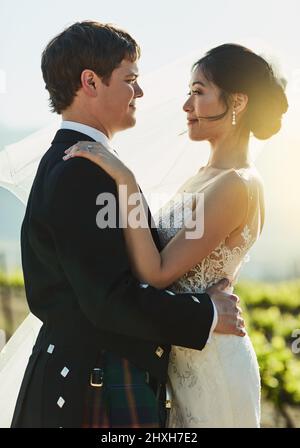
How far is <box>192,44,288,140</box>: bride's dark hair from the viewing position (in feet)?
9.97

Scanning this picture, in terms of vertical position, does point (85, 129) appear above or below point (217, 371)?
above

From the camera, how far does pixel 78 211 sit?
233cm

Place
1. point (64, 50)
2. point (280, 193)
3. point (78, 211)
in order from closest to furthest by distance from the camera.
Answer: point (78, 211)
point (64, 50)
point (280, 193)

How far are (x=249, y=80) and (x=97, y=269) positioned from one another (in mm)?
1158

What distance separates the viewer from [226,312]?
2.59 meters

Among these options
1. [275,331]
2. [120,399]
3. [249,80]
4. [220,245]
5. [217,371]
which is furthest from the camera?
[275,331]

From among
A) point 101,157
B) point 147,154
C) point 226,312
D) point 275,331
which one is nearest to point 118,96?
point 101,157

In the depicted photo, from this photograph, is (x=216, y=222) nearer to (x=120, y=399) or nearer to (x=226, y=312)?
(x=226, y=312)

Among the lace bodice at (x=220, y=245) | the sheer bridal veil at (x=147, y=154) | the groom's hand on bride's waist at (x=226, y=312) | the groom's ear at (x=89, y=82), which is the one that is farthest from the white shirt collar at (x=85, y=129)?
the sheer bridal veil at (x=147, y=154)

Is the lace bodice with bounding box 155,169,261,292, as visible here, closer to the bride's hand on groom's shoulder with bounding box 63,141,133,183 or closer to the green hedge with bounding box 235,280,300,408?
the bride's hand on groom's shoulder with bounding box 63,141,133,183

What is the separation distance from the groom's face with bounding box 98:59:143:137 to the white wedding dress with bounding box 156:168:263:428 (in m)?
0.46
